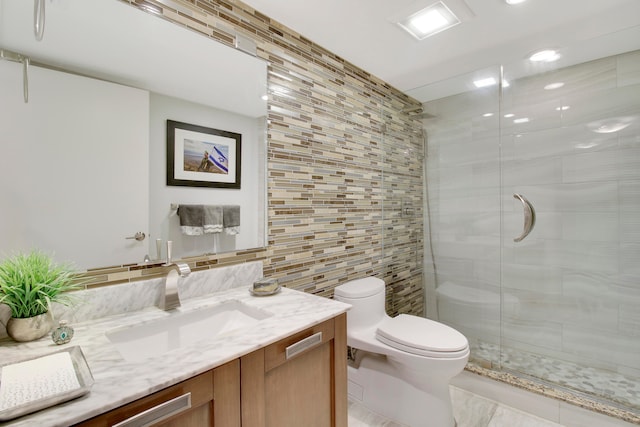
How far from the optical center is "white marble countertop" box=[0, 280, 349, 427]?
603mm

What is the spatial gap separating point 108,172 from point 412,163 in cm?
221

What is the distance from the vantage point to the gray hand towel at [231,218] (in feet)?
4.82

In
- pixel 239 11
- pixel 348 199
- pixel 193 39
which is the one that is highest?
pixel 239 11

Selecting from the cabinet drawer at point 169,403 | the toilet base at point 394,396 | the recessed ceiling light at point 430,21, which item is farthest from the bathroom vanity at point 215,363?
the recessed ceiling light at point 430,21

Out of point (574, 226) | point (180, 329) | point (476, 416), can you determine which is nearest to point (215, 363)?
point (180, 329)

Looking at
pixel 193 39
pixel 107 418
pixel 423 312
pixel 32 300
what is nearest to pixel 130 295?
pixel 32 300

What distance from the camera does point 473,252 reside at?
241 cm

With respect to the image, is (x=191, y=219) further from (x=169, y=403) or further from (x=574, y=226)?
(x=574, y=226)

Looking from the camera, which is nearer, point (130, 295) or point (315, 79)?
point (130, 295)

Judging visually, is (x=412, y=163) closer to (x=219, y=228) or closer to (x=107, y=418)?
(x=219, y=228)

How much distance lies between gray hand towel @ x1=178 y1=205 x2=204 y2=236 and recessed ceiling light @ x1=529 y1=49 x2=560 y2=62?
242 cm

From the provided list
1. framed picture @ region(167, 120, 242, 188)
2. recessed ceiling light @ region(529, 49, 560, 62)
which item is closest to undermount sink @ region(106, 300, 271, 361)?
framed picture @ region(167, 120, 242, 188)

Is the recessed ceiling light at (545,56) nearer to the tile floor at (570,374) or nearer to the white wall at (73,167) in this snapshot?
the tile floor at (570,374)

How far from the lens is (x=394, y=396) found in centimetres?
175
